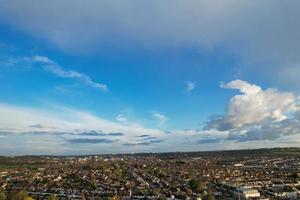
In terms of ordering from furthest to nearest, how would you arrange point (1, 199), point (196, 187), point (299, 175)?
1. point (299, 175)
2. point (196, 187)
3. point (1, 199)

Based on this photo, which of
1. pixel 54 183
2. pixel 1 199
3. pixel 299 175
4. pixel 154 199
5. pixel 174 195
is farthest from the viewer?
pixel 299 175

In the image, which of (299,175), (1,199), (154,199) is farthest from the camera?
(299,175)

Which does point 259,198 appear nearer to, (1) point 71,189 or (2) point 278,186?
(2) point 278,186

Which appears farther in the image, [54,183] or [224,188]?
[54,183]

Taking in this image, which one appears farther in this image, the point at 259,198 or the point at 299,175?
the point at 299,175

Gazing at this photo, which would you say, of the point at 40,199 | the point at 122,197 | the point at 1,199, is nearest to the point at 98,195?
the point at 122,197

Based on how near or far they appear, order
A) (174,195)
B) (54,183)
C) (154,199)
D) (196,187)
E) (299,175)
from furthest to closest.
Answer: (299,175)
(54,183)
(196,187)
(174,195)
(154,199)

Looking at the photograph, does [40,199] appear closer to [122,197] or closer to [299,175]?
[122,197]

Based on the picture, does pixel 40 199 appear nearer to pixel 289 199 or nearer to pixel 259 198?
Result: pixel 259 198
